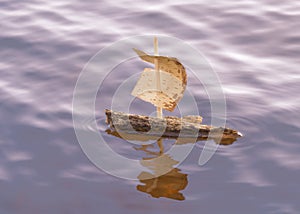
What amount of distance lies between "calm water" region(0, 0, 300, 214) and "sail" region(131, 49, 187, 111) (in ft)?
0.81

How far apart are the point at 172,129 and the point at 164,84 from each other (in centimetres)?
25

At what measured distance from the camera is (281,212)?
2.29 m

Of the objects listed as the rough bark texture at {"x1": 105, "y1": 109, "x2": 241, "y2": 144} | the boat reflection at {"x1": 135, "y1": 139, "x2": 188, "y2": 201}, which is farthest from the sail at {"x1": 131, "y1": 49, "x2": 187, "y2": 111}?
the boat reflection at {"x1": 135, "y1": 139, "x2": 188, "y2": 201}

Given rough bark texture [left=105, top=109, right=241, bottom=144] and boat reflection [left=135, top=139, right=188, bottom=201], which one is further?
rough bark texture [left=105, top=109, right=241, bottom=144]

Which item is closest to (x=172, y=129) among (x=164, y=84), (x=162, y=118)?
(x=162, y=118)

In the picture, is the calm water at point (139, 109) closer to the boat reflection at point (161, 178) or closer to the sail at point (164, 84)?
the boat reflection at point (161, 178)

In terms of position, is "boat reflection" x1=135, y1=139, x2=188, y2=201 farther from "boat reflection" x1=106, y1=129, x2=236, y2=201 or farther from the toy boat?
the toy boat

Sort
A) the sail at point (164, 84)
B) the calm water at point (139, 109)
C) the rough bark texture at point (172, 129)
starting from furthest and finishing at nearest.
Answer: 1. the rough bark texture at point (172, 129)
2. the sail at point (164, 84)
3. the calm water at point (139, 109)

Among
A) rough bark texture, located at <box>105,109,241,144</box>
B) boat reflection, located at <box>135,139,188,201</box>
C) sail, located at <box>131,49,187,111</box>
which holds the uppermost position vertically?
sail, located at <box>131,49,187,111</box>

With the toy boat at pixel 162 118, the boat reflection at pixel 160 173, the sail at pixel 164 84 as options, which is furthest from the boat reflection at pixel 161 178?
the sail at pixel 164 84

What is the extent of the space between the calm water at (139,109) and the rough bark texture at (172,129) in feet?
0.21

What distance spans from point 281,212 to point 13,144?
128 cm

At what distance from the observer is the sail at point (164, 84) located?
2.49 metres

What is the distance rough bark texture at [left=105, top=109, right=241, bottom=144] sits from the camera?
2.67 metres
